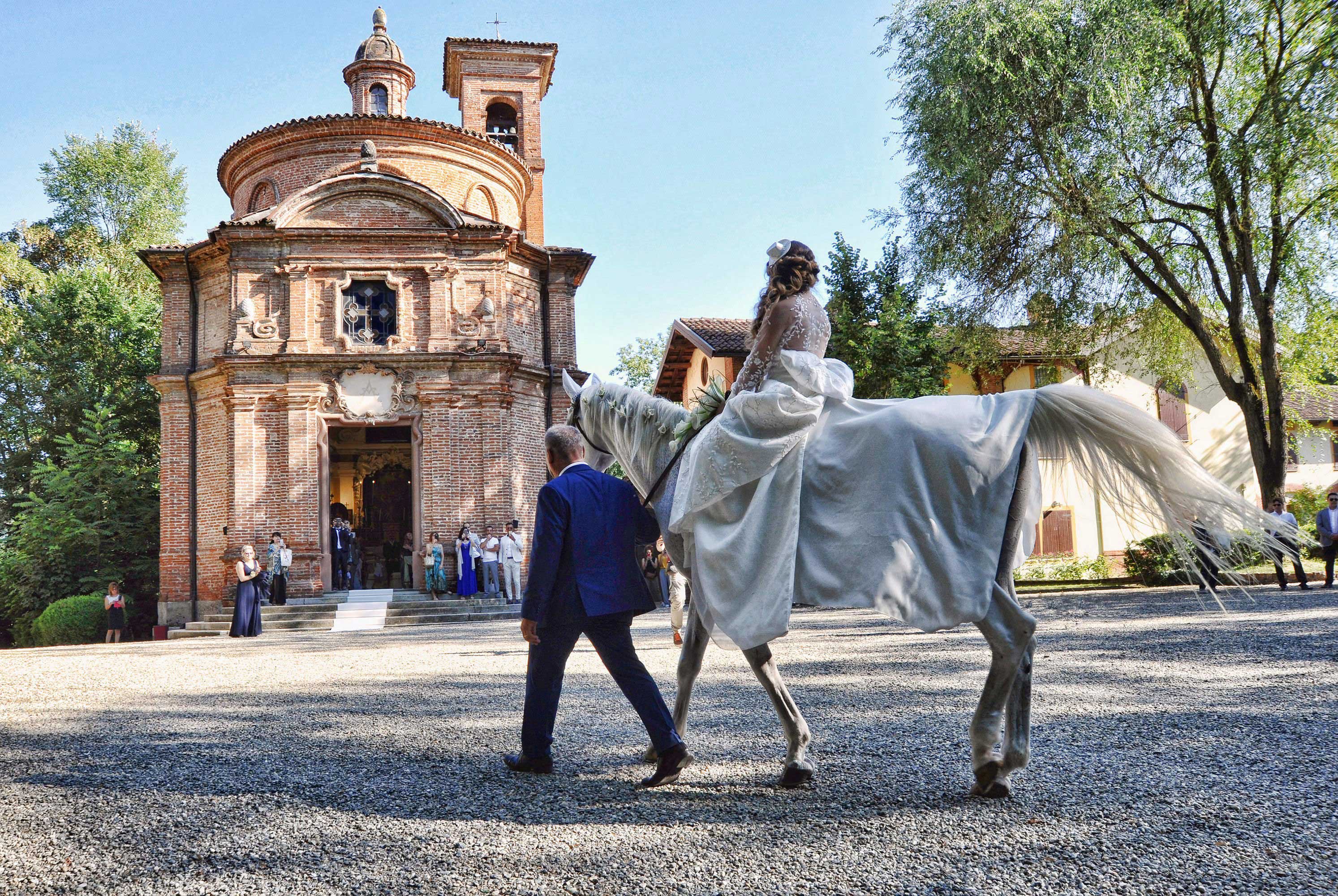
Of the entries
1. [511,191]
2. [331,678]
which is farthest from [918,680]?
[511,191]

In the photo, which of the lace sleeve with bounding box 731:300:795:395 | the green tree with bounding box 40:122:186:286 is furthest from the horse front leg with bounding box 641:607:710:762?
the green tree with bounding box 40:122:186:286

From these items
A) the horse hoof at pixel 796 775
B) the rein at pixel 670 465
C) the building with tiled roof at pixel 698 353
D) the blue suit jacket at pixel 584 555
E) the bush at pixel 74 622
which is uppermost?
the building with tiled roof at pixel 698 353

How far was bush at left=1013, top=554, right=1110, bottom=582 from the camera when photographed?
75.5 feet

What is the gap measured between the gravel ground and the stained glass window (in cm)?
1528

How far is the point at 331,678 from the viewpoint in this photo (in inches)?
384

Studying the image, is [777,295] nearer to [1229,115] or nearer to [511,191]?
[1229,115]

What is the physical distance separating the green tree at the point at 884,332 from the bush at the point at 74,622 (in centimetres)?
1972

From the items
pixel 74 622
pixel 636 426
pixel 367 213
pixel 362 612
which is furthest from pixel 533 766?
pixel 74 622

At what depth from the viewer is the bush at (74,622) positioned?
22844mm

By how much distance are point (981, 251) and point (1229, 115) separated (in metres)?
5.24

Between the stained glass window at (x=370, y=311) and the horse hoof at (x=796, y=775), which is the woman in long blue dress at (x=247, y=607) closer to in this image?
the stained glass window at (x=370, y=311)

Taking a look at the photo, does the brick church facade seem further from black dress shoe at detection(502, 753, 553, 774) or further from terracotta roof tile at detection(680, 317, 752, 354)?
black dress shoe at detection(502, 753, 553, 774)

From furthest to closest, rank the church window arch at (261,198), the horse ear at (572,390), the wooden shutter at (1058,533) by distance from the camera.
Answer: the wooden shutter at (1058,533) < the church window arch at (261,198) < the horse ear at (572,390)

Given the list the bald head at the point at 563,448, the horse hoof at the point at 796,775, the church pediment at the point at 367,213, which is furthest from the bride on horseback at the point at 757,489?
the church pediment at the point at 367,213
